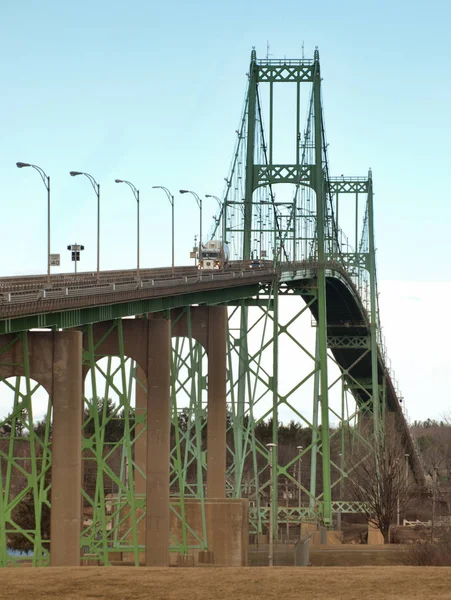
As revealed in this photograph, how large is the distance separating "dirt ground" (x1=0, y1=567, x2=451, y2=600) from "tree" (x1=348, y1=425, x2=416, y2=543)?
145ft

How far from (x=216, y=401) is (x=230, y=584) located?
122ft

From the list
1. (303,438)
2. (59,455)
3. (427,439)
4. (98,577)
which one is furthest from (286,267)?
(427,439)

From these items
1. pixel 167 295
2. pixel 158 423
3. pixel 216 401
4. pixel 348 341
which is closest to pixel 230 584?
pixel 167 295

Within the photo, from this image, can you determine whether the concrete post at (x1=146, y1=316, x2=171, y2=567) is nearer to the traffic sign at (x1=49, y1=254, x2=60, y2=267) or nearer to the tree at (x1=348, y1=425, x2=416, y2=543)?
the traffic sign at (x1=49, y1=254, x2=60, y2=267)

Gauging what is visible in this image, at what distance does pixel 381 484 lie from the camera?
71.6 metres

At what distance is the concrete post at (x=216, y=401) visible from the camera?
204ft

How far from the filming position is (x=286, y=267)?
220 feet

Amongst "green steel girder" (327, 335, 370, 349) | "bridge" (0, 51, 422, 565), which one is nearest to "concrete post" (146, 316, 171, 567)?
"bridge" (0, 51, 422, 565)

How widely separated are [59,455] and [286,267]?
26.5m

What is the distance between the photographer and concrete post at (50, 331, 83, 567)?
138 feet

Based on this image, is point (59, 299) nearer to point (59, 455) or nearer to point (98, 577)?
point (59, 455)

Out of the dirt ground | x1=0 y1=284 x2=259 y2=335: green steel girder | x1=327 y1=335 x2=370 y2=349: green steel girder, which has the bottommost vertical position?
the dirt ground

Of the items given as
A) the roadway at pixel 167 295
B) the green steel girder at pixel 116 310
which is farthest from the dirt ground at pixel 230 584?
the green steel girder at pixel 116 310

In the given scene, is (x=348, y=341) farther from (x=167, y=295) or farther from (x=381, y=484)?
(x=167, y=295)
